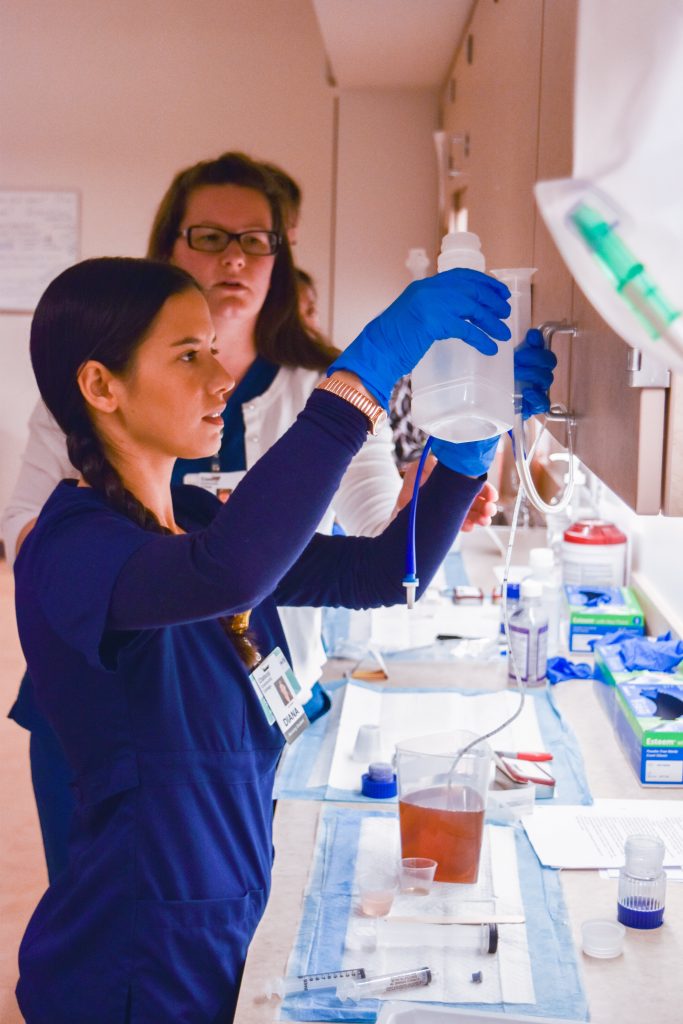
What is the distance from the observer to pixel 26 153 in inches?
241

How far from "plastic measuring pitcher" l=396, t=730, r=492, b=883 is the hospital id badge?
187 mm

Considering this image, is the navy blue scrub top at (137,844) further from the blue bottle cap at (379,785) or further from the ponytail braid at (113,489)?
the blue bottle cap at (379,785)

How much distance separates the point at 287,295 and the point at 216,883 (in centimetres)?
122

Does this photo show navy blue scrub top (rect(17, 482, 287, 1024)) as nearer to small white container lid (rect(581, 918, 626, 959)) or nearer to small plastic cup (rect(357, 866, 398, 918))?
small plastic cup (rect(357, 866, 398, 918))

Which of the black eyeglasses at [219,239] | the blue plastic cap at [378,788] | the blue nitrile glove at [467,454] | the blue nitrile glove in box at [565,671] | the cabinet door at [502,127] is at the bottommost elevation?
the blue plastic cap at [378,788]

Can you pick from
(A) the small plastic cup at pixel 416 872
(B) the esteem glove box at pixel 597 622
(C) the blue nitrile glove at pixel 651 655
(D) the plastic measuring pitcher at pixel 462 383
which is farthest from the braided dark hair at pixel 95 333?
(B) the esteem glove box at pixel 597 622

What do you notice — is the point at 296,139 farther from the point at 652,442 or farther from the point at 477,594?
the point at 652,442

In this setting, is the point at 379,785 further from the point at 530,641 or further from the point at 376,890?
the point at 530,641

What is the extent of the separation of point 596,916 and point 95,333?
90 cm

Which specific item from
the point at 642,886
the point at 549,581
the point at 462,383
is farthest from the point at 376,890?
the point at 549,581

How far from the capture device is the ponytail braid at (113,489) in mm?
1188

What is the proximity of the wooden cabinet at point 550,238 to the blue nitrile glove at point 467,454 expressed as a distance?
12cm

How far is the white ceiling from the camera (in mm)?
3482

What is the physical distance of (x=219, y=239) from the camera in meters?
2.03
